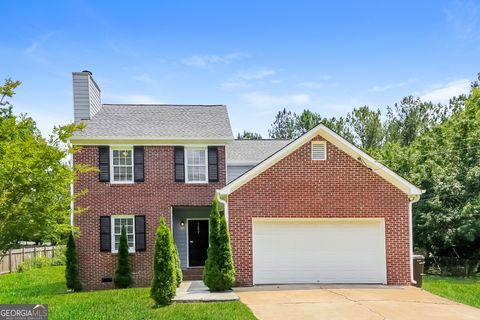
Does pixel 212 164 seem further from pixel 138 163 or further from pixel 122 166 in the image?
pixel 122 166

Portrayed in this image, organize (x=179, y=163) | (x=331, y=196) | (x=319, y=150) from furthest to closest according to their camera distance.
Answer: (x=179, y=163) → (x=319, y=150) → (x=331, y=196)

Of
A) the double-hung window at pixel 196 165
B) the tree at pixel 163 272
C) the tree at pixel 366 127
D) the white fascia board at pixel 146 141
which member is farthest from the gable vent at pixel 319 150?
the tree at pixel 366 127

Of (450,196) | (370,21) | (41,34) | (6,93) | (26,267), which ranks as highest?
(370,21)

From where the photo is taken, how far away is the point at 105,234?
59.5 ft

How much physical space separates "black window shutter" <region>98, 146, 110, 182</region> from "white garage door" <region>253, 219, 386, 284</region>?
6.42 meters

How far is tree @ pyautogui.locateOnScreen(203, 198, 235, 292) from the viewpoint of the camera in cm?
1371

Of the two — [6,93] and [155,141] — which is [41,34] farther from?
[155,141]

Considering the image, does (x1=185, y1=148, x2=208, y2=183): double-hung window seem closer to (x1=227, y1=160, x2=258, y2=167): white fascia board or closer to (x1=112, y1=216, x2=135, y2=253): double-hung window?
(x1=227, y1=160, x2=258, y2=167): white fascia board

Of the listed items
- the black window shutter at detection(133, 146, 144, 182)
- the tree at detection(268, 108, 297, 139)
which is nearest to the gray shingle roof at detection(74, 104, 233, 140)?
the black window shutter at detection(133, 146, 144, 182)

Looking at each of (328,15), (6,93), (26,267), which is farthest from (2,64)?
(26,267)

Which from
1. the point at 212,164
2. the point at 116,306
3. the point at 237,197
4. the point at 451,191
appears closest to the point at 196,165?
the point at 212,164

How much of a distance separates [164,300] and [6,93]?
625cm

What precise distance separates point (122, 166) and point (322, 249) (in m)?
8.17

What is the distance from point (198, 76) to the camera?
1717 centimetres
